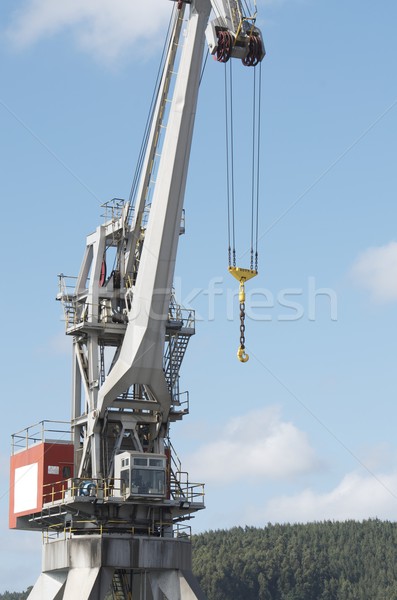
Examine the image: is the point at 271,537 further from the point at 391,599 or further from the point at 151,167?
the point at 151,167

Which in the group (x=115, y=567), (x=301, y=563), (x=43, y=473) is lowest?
(x=115, y=567)

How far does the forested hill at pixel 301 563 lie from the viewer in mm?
167000

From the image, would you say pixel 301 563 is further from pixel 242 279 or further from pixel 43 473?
pixel 242 279

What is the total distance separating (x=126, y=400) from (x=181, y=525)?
20.9 feet

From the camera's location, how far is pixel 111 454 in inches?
2007

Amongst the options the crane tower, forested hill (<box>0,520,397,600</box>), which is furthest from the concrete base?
forested hill (<box>0,520,397,600</box>)

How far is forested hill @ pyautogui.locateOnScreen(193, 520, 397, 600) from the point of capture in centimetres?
16700

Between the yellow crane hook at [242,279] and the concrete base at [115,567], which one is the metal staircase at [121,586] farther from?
the yellow crane hook at [242,279]

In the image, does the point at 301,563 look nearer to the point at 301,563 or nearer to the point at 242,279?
the point at 301,563

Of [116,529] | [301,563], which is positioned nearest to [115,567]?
[116,529]

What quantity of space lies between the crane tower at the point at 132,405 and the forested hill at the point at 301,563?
118 meters

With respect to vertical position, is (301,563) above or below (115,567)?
above

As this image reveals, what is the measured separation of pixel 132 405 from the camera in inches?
1998

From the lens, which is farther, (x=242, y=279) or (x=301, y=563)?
(x=301, y=563)
